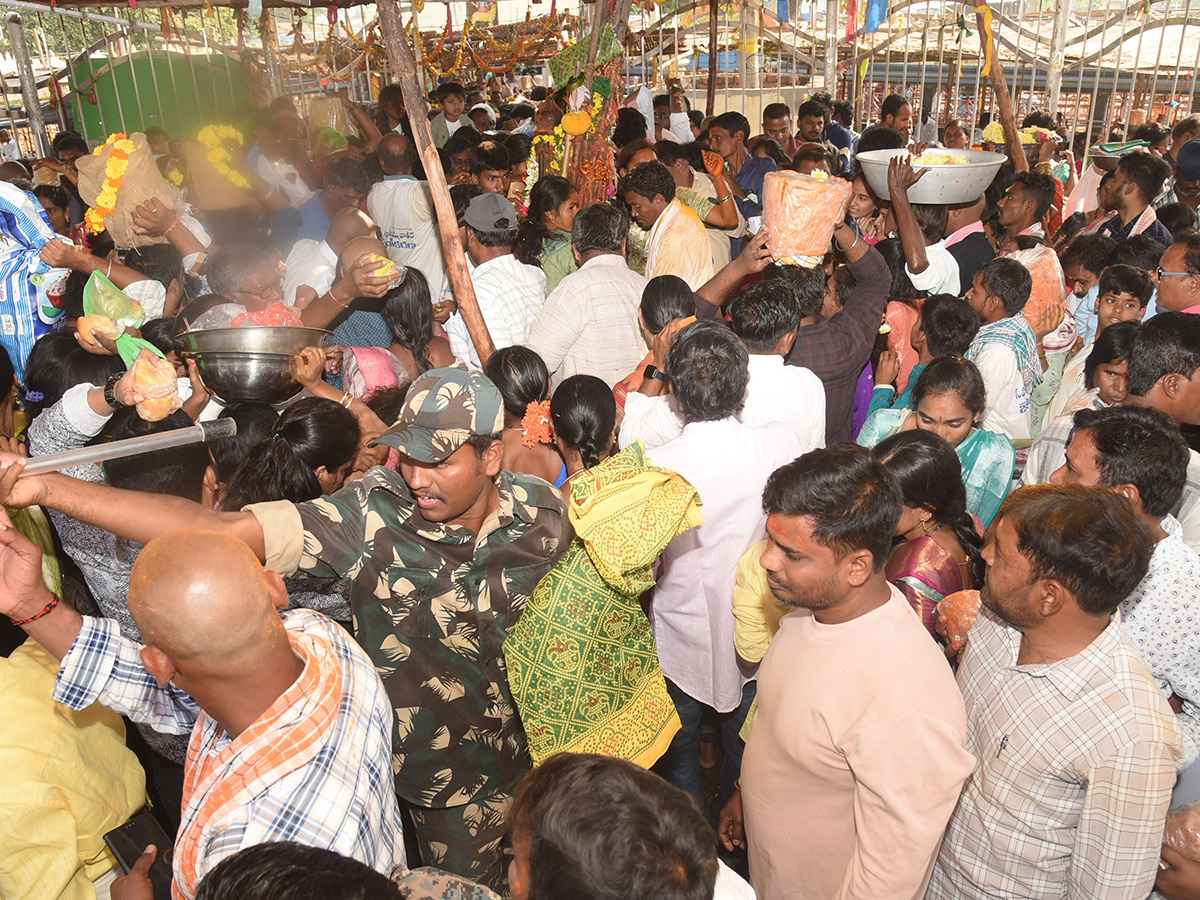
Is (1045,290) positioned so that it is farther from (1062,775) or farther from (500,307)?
A: (1062,775)

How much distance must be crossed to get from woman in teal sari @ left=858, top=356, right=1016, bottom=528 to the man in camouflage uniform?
5.16 feet

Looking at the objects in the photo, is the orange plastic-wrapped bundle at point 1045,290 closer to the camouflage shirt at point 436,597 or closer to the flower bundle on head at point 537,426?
the flower bundle on head at point 537,426

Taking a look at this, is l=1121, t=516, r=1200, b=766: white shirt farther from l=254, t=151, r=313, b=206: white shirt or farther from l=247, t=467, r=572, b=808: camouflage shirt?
l=254, t=151, r=313, b=206: white shirt

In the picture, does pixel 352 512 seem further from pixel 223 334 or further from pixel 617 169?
pixel 617 169

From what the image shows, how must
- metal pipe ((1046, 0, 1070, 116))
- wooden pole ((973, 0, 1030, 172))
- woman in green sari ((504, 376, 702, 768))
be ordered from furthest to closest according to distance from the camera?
metal pipe ((1046, 0, 1070, 116)) < wooden pole ((973, 0, 1030, 172)) < woman in green sari ((504, 376, 702, 768))

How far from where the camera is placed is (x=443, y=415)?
2.12 m

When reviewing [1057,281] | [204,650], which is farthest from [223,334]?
[1057,281]

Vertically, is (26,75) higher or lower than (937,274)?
higher

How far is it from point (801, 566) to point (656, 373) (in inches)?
70.1

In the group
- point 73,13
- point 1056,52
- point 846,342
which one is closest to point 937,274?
point 846,342

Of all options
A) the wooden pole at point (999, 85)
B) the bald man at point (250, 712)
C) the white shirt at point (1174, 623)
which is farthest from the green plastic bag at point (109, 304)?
the wooden pole at point (999, 85)

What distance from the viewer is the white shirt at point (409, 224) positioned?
17.4 ft

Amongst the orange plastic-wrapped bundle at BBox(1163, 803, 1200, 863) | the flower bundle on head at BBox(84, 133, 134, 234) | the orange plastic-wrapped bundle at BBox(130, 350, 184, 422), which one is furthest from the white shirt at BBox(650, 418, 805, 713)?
the flower bundle on head at BBox(84, 133, 134, 234)

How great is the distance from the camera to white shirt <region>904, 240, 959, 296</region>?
451 cm
